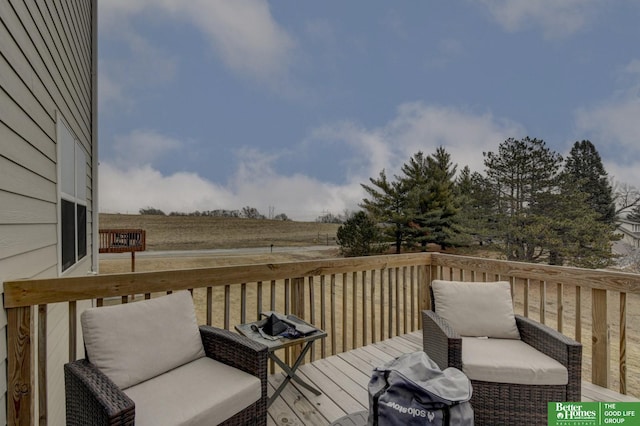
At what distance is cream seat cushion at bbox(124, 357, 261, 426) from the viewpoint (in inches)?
54.1

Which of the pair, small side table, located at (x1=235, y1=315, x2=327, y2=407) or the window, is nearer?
small side table, located at (x1=235, y1=315, x2=327, y2=407)

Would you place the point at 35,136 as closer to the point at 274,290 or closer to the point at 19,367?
the point at 19,367

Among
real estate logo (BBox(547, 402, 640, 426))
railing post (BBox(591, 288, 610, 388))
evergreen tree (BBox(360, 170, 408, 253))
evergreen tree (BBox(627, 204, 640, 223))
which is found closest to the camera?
real estate logo (BBox(547, 402, 640, 426))

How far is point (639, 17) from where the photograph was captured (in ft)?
25.8

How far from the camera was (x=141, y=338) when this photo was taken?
5.62 ft

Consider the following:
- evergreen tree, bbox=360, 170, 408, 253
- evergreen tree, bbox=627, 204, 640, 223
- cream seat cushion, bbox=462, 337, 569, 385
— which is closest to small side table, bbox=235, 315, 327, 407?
cream seat cushion, bbox=462, 337, 569, 385

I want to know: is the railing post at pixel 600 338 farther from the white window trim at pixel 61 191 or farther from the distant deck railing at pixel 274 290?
the white window trim at pixel 61 191

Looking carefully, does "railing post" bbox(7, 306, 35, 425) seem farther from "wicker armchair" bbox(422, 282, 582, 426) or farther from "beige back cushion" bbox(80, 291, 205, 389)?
"wicker armchair" bbox(422, 282, 582, 426)

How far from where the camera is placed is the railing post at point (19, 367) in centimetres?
164

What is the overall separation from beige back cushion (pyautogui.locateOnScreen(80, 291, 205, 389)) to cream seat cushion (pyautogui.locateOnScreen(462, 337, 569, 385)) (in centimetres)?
165

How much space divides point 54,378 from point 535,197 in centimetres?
1637

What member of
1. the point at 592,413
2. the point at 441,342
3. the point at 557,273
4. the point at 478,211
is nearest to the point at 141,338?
the point at 441,342

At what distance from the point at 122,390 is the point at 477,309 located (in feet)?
7.51

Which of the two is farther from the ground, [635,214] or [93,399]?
[635,214]
